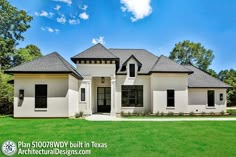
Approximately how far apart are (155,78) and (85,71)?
656 centimetres

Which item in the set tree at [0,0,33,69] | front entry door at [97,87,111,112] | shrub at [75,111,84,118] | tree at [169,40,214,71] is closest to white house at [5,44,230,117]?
front entry door at [97,87,111,112]

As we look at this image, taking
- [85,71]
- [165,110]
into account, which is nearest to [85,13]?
[85,71]

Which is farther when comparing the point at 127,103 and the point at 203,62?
the point at 203,62

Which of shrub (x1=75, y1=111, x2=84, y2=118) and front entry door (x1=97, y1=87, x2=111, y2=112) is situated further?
front entry door (x1=97, y1=87, x2=111, y2=112)

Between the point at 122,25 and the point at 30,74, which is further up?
the point at 122,25

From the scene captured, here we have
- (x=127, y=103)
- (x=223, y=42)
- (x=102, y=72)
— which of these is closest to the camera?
(x=102, y=72)

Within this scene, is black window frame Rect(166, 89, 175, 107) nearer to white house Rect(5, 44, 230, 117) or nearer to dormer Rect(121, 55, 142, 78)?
white house Rect(5, 44, 230, 117)

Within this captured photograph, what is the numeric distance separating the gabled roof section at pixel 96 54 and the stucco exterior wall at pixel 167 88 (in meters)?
4.63

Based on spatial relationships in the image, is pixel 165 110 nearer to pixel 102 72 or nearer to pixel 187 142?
pixel 102 72

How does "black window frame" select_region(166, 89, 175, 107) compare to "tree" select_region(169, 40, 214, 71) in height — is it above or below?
below

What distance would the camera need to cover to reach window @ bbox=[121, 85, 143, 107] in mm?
24297

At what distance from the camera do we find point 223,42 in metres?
31.9

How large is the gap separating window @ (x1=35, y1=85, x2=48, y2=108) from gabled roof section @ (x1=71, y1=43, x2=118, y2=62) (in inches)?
186

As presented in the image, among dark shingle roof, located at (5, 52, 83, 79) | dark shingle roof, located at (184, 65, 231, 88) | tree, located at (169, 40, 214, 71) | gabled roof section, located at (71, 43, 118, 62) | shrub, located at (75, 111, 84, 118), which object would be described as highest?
tree, located at (169, 40, 214, 71)
